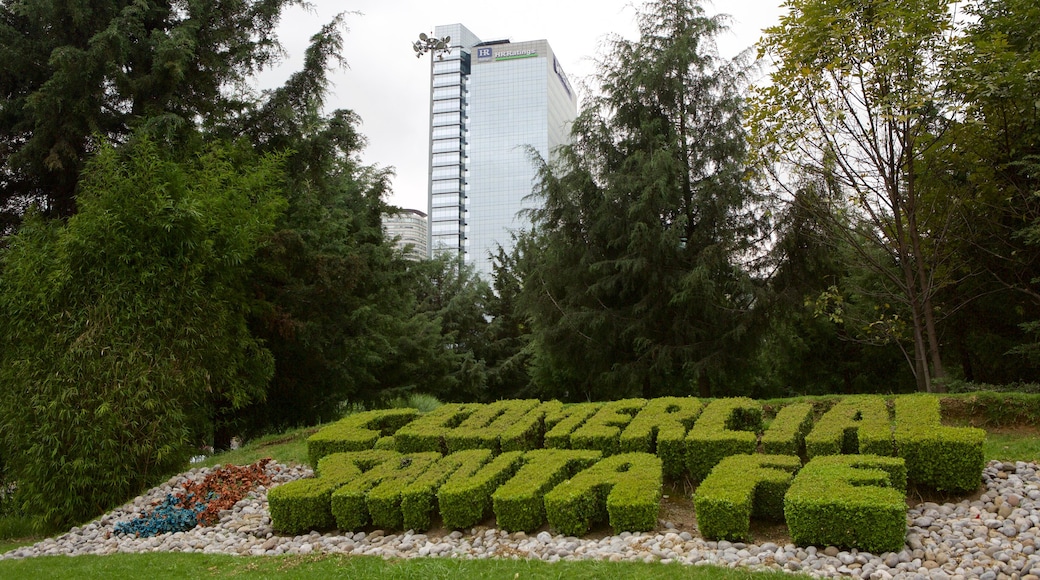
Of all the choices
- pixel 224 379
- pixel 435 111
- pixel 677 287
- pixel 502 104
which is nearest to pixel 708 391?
pixel 677 287

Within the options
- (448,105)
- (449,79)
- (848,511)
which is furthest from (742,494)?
(449,79)

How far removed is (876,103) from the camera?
782 cm

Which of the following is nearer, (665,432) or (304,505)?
(304,505)

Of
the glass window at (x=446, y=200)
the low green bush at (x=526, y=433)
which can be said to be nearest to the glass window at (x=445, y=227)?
the glass window at (x=446, y=200)

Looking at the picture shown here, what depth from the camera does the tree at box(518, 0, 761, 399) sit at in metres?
11.4

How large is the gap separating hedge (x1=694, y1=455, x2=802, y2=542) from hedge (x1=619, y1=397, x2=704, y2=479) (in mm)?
530

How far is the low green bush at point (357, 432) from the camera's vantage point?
7.32 metres

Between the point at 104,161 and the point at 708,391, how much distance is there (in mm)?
9698

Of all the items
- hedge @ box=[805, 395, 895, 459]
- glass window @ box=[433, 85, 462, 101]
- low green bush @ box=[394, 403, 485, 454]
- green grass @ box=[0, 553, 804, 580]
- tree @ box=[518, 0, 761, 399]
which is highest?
glass window @ box=[433, 85, 462, 101]

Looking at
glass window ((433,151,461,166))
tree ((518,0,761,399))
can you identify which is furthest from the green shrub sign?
glass window ((433,151,461,166))

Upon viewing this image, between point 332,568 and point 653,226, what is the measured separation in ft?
27.9

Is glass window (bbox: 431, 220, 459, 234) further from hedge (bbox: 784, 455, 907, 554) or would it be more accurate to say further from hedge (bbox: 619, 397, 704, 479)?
hedge (bbox: 784, 455, 907, 554)

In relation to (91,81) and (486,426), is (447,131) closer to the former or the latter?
(91,81)

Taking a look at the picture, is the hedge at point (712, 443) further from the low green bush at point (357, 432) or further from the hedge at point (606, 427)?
the low green bush at point (357, 432)
